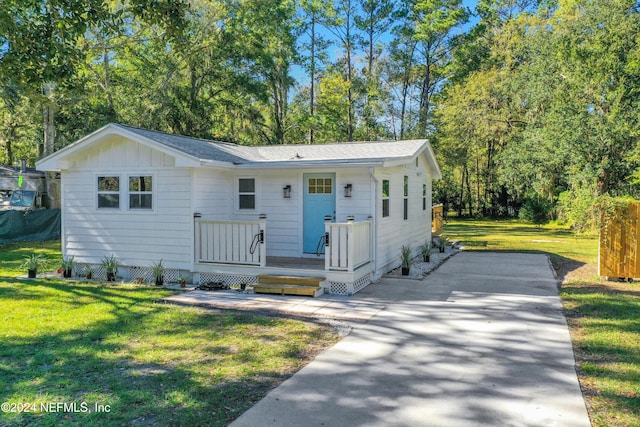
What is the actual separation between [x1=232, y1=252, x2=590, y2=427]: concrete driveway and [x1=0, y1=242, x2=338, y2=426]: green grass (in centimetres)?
41

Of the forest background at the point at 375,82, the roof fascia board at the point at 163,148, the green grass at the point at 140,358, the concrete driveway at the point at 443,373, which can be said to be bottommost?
the concrete driveway at the point at 443,373

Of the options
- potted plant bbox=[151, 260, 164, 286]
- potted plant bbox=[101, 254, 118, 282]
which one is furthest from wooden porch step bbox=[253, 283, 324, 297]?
potted plant bbox=[101, 254, 118, 282]

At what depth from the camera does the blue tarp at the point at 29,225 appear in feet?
56.6

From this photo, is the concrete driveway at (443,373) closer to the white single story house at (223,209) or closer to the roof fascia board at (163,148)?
the white single story house at (223,209)

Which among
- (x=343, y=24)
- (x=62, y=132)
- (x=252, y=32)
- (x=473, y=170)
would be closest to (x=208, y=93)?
(x=252, y=32)

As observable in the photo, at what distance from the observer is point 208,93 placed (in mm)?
25422

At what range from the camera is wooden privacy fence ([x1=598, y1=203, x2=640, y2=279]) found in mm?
9211

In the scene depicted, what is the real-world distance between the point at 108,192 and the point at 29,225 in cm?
1049

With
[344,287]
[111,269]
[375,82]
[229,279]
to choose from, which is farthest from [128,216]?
[375,82]

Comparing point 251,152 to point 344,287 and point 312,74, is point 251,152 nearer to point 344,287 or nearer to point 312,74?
point 344,287

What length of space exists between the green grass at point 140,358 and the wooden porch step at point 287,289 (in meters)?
1.53

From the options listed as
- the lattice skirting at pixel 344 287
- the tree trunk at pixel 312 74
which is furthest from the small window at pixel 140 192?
the tree trunk at pixel 312 74

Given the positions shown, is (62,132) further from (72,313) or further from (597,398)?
(597,398)

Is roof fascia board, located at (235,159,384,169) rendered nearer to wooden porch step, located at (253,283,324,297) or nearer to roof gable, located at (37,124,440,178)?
roof gable, located at (37,124,440,178)
